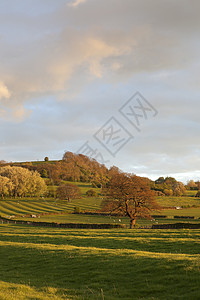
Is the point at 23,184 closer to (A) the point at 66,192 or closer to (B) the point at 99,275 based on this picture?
(A) the point at 66,192

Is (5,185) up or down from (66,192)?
up

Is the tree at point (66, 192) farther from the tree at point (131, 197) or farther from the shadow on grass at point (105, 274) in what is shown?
the shadow on grass at point (105, 274)

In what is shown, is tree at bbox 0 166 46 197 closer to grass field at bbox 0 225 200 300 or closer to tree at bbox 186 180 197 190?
tree at bbox 186 180 197 190

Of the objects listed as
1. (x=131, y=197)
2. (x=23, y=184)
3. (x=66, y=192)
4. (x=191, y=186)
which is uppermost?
(x=191, y=186)

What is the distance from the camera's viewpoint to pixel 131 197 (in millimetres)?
50750

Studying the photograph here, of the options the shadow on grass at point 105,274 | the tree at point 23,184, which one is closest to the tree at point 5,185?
the tree at point 23,184

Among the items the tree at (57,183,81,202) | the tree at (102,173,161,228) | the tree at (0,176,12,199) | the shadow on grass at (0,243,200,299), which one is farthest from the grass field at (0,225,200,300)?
the tree at (0,176,12,199)

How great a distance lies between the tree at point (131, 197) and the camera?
50.5m

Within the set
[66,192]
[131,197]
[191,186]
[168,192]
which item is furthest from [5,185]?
[191,186]

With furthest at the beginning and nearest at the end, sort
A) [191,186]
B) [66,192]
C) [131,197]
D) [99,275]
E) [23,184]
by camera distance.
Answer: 1. [191,186]
2. [23,184]
3. [66,192]
4. [131,197]
5. [99,275]

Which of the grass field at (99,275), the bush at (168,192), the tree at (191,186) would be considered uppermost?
the tree at (191,186)

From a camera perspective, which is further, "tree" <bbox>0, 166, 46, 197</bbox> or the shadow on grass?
"tree" <bbox>0, 166, 46, 197</bbox>

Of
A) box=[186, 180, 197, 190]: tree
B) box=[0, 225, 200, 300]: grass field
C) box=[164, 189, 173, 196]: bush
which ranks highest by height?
box=[186, 180, 197, 190]: tree

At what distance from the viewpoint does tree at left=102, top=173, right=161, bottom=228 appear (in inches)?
1987
